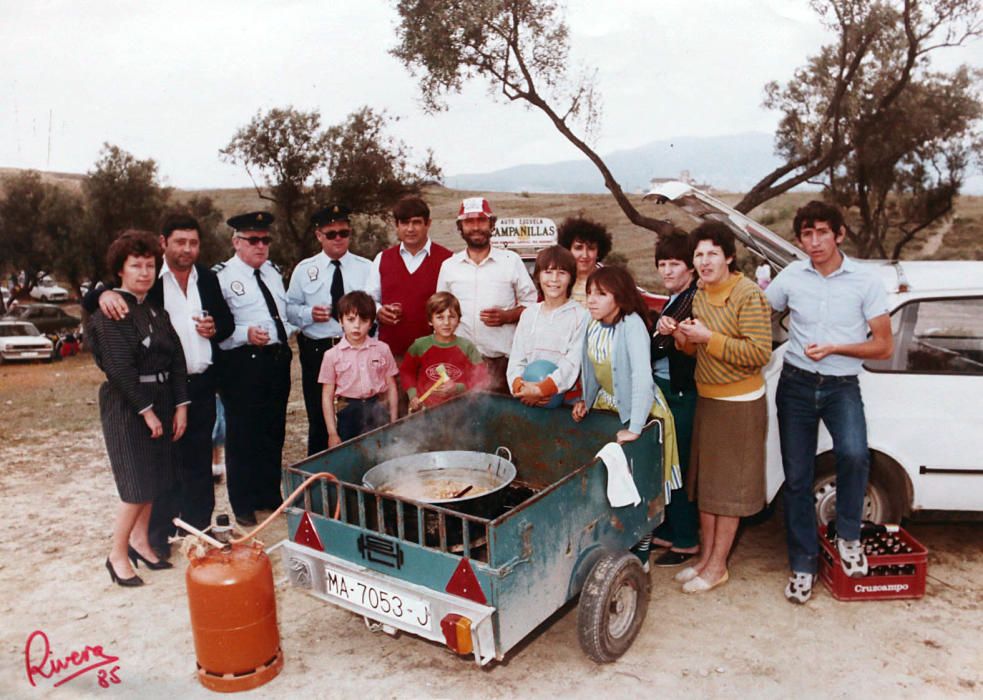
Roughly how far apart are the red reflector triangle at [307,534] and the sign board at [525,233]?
576cm

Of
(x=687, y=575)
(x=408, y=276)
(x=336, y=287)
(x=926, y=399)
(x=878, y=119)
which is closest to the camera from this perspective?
(x=926, y=399)

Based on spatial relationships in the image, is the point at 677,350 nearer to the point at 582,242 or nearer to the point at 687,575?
the point at 582,242

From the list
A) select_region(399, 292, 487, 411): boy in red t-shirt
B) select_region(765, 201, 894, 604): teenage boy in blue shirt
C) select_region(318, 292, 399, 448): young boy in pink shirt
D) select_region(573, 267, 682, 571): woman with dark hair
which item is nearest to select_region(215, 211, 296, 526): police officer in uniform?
select_region(318, 292, 399, 448): young boy in pink shirt

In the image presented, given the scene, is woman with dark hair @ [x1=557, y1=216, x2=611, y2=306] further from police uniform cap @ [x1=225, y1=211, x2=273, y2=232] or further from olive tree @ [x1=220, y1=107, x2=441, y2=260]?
olive tree @ [x1=220, y1=107, x2=441, y2=260]

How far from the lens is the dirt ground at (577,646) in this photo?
3660 mm

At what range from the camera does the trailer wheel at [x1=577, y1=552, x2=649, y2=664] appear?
3.57m

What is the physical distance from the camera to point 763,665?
3.79 metres

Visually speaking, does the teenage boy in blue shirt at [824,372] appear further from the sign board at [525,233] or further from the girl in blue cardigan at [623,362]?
the sign board at [525,233]

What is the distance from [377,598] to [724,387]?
7.05 feet

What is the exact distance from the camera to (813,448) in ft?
14.1

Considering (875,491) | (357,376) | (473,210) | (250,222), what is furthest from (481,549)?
(250,222)

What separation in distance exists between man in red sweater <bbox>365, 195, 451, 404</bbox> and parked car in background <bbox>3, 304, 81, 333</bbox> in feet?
85.5

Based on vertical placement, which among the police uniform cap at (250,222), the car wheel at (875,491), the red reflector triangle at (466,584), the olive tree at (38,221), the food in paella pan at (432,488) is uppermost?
the olive tree at (38,221)

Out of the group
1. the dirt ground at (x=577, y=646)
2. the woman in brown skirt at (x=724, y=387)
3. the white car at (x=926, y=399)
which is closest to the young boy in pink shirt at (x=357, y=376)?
the dirt ground at (x=577, y=646)
